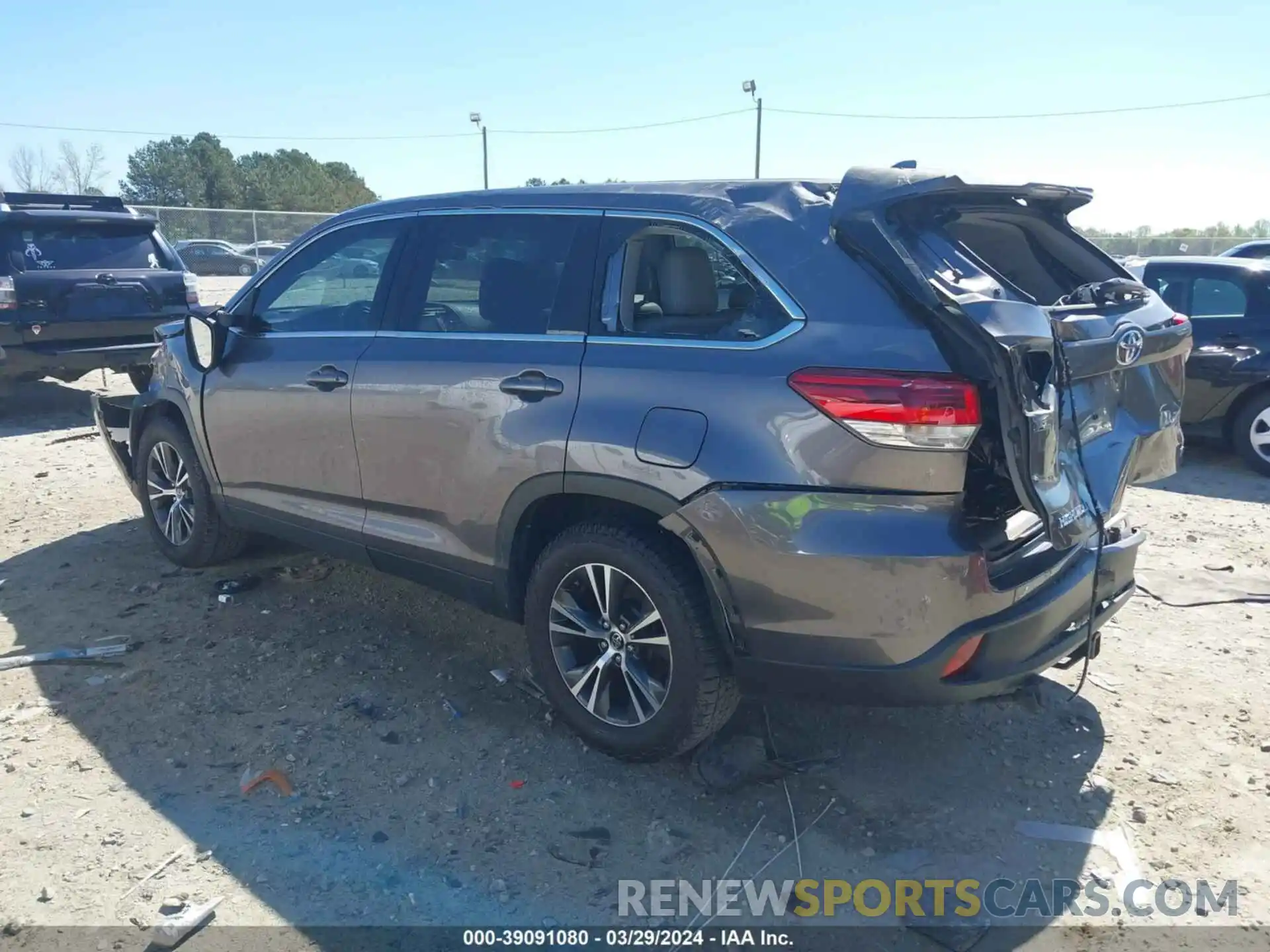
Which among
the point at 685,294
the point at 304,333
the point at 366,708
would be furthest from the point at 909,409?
the point at 304,333

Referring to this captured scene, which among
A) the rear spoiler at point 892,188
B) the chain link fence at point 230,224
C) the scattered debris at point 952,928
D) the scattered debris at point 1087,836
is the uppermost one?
the chain link fence at point 230,224

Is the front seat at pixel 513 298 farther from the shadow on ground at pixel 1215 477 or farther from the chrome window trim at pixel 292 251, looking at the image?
the shadow on ground at pixel 1215 477

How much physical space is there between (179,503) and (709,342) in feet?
11.3

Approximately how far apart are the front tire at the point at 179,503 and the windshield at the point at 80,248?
171 inches

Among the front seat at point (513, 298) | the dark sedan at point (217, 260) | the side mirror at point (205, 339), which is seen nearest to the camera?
the front seat at point (513, 298)

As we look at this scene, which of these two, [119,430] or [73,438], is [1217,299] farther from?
[73,438]

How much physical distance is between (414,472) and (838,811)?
1964 millimetres

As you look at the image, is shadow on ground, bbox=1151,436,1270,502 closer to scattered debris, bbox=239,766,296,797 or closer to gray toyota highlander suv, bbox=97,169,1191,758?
gray toyota highlander suv, bbox=97,169,1191,758

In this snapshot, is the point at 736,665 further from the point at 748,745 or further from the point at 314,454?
the point at 314,454

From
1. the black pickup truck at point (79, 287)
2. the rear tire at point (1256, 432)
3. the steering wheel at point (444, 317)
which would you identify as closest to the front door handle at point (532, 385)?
the steering wheel at point (444, 317)

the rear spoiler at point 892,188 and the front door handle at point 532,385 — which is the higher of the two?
the rear spoiler at point 892,188

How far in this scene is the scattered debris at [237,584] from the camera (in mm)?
4879

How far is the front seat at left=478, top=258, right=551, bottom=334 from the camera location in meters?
3.48

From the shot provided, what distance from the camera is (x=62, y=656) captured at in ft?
13.6
